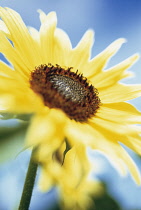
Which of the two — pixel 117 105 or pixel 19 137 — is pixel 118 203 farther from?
pixel 19 137

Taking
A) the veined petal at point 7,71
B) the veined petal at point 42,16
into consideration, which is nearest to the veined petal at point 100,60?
the veined petal at point 42,16

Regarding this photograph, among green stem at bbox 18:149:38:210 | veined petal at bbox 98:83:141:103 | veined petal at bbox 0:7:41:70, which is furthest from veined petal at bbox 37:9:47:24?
green stem at bbox 18:149:38:210

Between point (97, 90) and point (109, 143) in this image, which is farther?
point (97, 90)

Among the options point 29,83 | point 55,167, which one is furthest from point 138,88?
point 55,167

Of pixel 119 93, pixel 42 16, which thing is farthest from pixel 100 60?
pixel 42 16

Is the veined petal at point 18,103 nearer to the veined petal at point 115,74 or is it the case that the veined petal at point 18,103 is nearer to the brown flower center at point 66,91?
the brown flower center at point 66,91

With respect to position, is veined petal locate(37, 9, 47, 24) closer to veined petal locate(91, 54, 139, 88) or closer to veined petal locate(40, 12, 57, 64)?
veined petal locate(40, 12, 57, 64)
